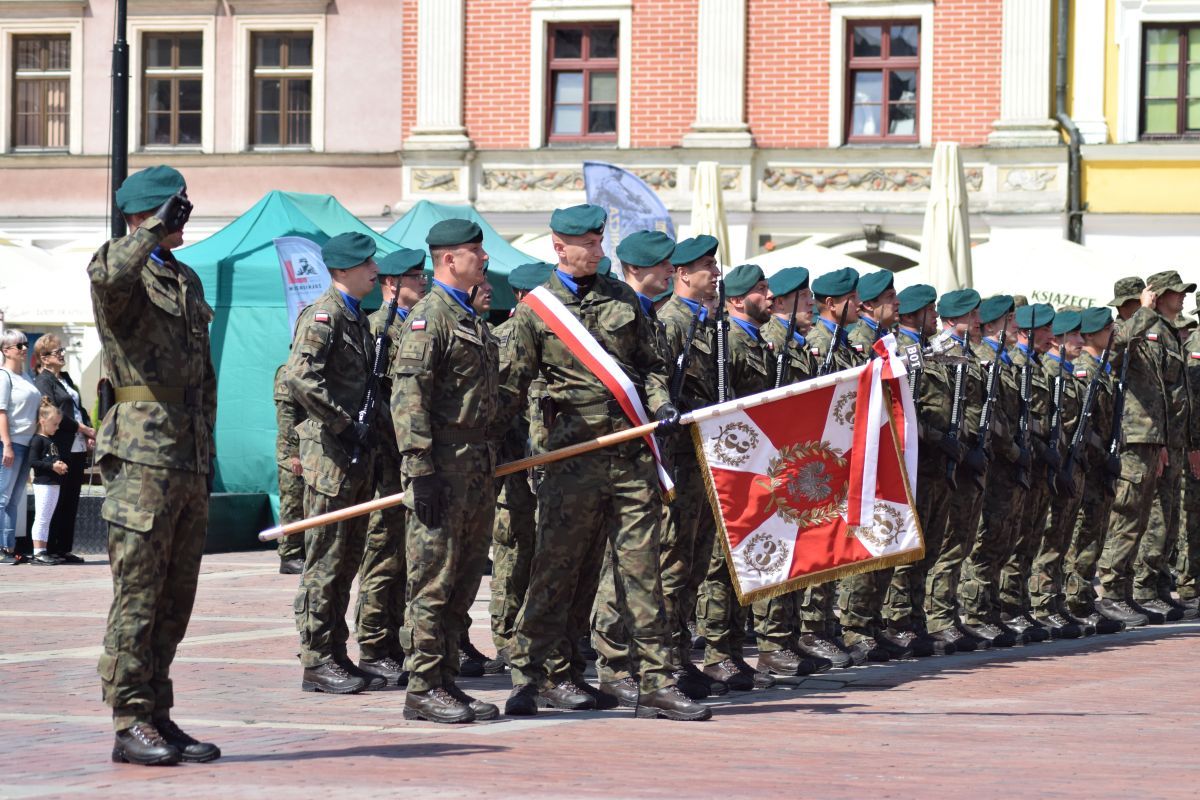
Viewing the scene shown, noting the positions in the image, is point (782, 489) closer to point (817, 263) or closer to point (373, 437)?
point (373, 437)

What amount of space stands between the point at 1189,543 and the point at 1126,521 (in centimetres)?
150

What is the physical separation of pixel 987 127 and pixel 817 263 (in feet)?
30.5

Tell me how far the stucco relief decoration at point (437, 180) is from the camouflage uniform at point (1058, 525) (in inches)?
695

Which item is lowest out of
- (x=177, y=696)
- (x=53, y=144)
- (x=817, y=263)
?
(x=177, y=696)

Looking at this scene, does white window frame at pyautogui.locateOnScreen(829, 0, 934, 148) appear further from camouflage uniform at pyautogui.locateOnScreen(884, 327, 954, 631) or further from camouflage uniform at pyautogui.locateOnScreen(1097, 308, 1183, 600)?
camouflage uniform at pyautogui.locateOnScreen(884, 327, 954, 631)

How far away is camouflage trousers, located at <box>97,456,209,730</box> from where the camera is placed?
7340 millimetres

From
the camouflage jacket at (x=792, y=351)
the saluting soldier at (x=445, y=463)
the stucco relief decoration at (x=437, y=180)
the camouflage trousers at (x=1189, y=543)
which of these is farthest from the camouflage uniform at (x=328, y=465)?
the stucco relief decoration at (x=437, y=180)

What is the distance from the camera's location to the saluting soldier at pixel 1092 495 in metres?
14.1

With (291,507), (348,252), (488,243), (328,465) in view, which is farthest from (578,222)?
(488,243)

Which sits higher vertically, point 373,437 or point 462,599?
point 373,437

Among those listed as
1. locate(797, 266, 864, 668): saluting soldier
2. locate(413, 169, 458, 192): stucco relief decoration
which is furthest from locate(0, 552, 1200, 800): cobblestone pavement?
locate(413, 169, 458, 192): stucco relief decoration

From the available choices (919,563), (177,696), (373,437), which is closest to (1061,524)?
(919,563)

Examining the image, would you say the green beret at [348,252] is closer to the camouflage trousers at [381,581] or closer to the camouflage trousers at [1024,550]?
the camouflage trousers at [381,581]

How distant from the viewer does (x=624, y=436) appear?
875 cm
